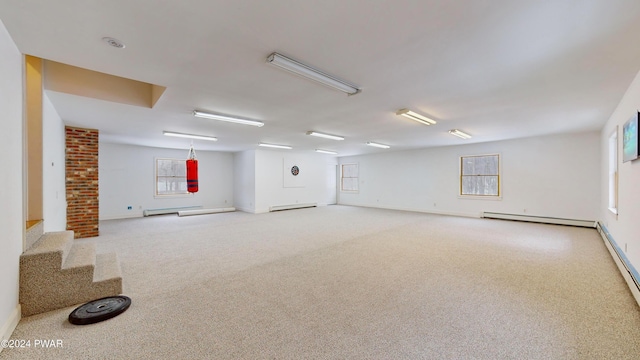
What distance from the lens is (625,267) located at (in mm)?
3248

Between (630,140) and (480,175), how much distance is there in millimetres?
5442

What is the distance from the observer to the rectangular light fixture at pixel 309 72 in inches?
97.2

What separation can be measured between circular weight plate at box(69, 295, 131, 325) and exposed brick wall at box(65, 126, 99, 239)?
13.7ft

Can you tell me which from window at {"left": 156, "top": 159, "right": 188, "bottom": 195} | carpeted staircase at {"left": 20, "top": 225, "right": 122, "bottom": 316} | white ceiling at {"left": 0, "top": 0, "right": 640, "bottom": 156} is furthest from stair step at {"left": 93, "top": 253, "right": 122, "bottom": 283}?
window at {"left": 156, "top": 159, "right": 188, "bottom": 195}

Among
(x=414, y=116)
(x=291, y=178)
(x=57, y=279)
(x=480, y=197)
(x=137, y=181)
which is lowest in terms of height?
(x=57, y=279)

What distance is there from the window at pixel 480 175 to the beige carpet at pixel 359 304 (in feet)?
10.6

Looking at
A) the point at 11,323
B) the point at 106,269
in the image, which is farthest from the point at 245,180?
the point at 11,323

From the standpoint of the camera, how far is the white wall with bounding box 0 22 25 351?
2027mm

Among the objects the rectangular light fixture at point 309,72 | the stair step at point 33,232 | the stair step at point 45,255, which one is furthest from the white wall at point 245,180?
the rectangular light fixture at point 309,72

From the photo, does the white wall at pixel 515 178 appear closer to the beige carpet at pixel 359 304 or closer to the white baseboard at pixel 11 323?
the beige carpet at pixel 359 304

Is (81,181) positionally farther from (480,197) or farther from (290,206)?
(480,197)

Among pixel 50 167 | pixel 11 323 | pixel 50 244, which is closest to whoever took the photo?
pixel 11 323

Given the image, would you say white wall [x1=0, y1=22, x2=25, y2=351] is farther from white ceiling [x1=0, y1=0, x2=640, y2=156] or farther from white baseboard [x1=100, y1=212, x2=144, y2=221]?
white baseboard [x1=100, y1=212, x2=144, y2=221]

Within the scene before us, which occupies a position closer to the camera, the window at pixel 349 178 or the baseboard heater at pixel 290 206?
the baseboard heater at pixel 290 206
